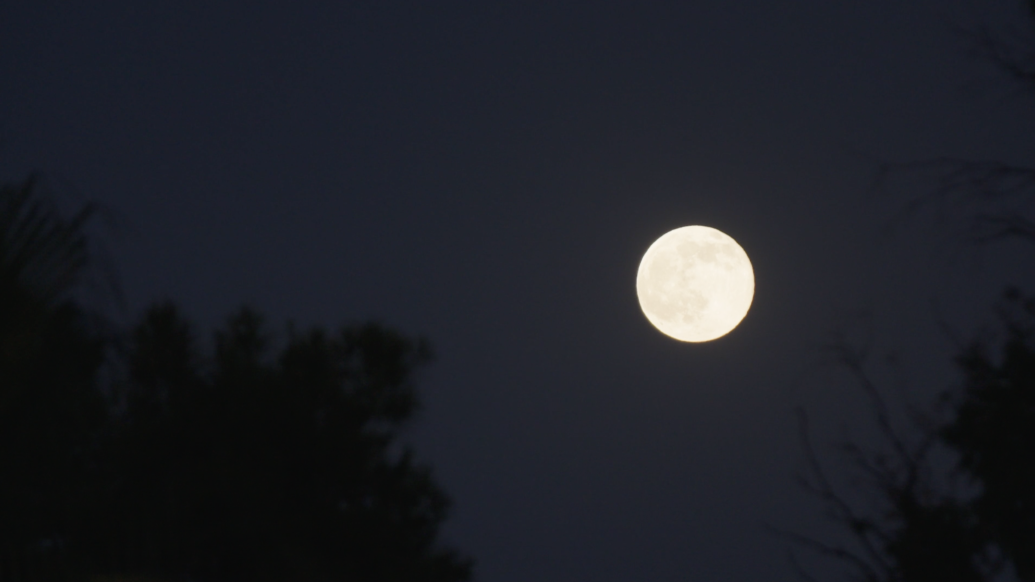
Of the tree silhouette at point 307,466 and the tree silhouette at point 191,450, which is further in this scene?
the tree silhouette at point 307,466

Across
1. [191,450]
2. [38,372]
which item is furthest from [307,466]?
[38,372]

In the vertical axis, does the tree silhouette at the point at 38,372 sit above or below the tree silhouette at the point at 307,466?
below

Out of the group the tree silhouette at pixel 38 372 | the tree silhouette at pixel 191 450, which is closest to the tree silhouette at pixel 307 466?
the tree silhouette at pixel 191 450

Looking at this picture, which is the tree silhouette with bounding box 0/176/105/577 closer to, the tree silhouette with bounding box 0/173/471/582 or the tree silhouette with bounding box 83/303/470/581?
the tree silhouette with bounding box 0/173/471/582

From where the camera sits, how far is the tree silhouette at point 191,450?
1.96m

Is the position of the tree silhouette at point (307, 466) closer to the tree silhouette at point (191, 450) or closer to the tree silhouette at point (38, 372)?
the tree silhouette at point (191, 450)

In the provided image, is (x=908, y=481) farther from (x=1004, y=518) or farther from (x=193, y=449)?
(x=193, y=449)

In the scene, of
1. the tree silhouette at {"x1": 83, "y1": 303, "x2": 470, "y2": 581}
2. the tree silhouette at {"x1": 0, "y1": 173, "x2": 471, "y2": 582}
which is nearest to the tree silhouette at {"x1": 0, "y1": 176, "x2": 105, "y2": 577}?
the tree silhouette at {"x1": 0, "y1": 173, "x2": 471, "y2": 582}

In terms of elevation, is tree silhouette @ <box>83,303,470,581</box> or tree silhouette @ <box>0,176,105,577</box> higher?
tree silhouette @ <box>83,303,470,581</box>

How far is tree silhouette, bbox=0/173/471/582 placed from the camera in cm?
196

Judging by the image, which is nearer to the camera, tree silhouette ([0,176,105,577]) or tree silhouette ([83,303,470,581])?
tree silhouette ([0,176,105,577])

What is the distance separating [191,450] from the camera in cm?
1025

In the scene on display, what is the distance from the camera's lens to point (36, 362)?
2.00m

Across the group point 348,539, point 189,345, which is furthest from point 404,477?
point 189,345
